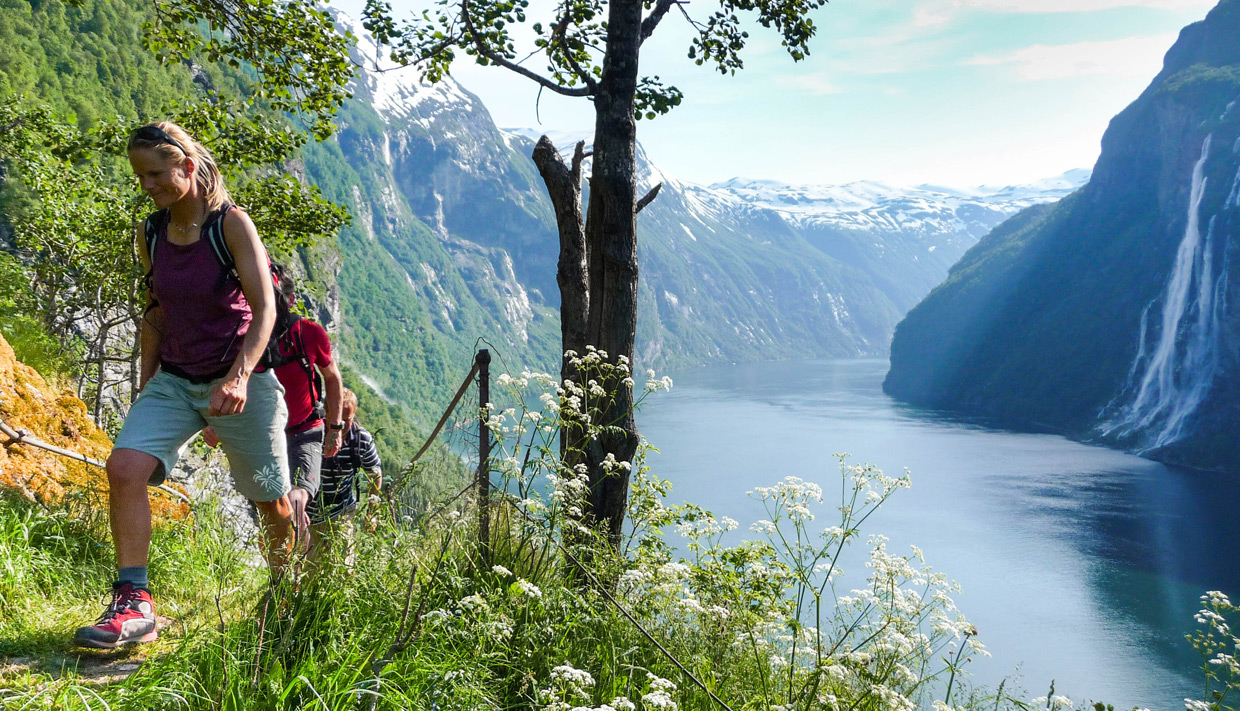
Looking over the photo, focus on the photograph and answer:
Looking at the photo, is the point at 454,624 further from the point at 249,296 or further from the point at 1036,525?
the point at 1036,525

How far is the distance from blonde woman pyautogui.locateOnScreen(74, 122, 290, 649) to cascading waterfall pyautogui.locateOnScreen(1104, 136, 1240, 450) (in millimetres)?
93920

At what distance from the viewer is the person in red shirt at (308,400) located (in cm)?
321

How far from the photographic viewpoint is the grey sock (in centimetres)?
235

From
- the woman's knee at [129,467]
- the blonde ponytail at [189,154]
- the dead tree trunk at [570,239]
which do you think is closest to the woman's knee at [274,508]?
the woman's knee at [129,467]

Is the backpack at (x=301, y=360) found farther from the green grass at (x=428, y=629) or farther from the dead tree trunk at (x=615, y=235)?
Answer: the dead tree trunk at (x=615, y=235)

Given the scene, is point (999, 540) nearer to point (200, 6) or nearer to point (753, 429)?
point (753, 429)

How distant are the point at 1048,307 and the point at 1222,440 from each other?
193 feet

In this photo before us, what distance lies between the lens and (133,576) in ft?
7.74

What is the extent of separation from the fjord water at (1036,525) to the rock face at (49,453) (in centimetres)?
1376

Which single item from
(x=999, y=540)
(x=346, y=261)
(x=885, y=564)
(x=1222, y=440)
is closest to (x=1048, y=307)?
(x=1222, y=440)

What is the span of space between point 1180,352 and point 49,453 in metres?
107

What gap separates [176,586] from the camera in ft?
10.1

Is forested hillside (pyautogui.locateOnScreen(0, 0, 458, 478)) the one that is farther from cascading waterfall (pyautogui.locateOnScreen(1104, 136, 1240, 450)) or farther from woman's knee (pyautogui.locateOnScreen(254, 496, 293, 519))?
cascading waterfall (pyautogui.locateOnScreen(1104, 136, 1240, 450))

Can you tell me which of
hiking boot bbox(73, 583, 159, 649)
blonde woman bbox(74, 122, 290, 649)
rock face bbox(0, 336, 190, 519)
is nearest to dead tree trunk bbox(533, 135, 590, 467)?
blonde woman bbox(74, 122, 290, 649)
